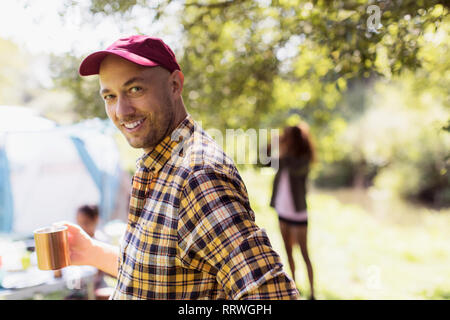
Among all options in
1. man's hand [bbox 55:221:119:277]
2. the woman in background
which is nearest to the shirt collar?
man's hand [bbox 55:221:119:277]

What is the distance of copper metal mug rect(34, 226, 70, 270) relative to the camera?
113cm

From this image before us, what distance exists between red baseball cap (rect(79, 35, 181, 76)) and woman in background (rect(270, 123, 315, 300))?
279 cm

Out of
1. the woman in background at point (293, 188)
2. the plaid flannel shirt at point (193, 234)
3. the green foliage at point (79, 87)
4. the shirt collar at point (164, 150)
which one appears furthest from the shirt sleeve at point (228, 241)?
the woman in background at point (293, 188)

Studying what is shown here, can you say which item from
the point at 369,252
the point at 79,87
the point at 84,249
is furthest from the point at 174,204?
the point at 369,252

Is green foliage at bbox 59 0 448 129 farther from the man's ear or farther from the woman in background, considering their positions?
the man's ear

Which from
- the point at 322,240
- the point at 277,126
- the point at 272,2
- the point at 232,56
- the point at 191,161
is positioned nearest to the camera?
the point at 191,161

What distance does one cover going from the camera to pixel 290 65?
3008 millimetres

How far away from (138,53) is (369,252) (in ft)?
19.7

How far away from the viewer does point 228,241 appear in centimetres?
73

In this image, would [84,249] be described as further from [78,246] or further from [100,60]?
[100,60]

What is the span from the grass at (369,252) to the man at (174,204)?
3116mm
